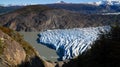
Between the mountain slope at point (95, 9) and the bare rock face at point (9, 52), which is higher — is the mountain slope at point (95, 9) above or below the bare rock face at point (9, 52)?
below

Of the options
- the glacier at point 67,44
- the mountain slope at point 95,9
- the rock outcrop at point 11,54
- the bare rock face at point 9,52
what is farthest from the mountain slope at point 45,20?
Answer: the bare rock face at point 9,52

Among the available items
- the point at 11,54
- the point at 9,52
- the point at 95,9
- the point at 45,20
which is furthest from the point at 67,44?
the point at 95,9

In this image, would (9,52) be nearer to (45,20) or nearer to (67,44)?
(67,44)

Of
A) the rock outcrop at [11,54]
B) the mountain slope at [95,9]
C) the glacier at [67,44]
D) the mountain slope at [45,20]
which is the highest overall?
the rock outcrop at [11,54]

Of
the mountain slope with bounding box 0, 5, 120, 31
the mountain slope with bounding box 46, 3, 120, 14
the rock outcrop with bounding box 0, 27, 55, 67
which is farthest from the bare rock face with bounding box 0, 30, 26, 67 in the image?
the mountain slope with bounding box 46, 3, 120, 14

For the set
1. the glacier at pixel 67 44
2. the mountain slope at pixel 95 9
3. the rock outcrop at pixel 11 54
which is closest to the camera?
the rock outcrop at pixel 11 54

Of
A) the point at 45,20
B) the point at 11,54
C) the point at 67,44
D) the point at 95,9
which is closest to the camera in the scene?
the point at 11,54

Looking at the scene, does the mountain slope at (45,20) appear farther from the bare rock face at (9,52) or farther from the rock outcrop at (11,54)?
the bare rock face at (9,52)

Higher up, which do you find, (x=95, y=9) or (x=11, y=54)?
(x=11, y=54)

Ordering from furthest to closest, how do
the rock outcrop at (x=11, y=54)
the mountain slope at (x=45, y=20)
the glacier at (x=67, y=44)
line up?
the mountain slope at (x=45, y=20), the glacier at (x=67, y=44), the rock outcrop at (x=11, y=54)
